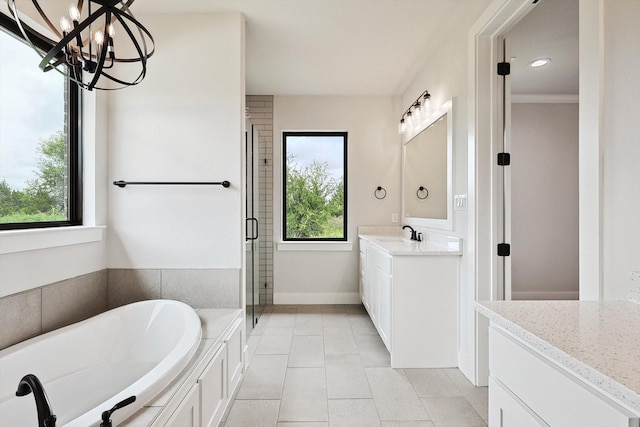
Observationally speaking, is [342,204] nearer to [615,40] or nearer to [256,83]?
[256,83]

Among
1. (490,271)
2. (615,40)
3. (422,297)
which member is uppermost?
(615,40)

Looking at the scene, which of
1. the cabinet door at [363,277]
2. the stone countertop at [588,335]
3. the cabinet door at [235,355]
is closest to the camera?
the stone countertop at [588,335]

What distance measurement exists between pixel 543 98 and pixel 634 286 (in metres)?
3.87

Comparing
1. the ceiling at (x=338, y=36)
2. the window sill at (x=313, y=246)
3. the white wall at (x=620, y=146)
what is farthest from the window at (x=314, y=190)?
the white wall at (x=620, y=146)

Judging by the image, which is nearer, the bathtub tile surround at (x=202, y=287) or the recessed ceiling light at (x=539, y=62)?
the bathtub tile surround at (x=202, y=287)

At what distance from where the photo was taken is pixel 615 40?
4.00 ft

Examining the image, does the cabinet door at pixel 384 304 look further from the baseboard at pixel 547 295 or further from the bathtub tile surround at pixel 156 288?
the baseboard at pixel 547 295

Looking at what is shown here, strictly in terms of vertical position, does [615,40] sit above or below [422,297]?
above

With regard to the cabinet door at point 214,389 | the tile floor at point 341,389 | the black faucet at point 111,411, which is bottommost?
the tile floor at point 341,389

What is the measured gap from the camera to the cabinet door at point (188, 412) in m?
1.22

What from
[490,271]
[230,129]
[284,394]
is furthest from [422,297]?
[230,129]

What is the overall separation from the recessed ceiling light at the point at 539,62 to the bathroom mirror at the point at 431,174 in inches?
50.0

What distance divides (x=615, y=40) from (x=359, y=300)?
3.47 metres

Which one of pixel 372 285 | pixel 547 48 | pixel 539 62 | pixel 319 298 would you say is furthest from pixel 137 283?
pixel 539 62
